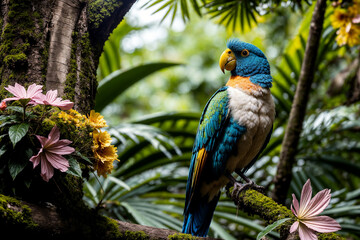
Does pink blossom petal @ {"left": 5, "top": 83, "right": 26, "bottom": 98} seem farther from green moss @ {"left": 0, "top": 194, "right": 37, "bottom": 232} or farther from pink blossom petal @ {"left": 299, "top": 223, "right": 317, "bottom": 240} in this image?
pink blossom petal @ {"left": 299, "top": 223, "right": 317, "bottom": 240}

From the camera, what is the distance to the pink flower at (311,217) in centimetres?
104

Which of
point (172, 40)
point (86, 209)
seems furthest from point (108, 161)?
point (172, 40)

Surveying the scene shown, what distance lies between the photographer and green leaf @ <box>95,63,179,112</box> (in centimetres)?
265

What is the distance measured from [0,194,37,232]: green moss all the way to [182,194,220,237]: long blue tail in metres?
1.01

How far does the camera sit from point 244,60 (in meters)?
1.91

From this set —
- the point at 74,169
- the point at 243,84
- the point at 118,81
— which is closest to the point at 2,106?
the point at 74,169

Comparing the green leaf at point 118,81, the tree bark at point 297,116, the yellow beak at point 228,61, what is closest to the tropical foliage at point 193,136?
the green leaf at point 118,81

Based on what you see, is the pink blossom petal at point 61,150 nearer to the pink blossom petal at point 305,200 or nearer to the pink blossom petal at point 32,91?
the pink blossom petal at point 32,91

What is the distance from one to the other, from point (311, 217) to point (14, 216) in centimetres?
86

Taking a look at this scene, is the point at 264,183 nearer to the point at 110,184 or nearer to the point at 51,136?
the point at 110,184

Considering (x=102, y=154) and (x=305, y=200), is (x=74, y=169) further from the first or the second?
(x=305, y=200)

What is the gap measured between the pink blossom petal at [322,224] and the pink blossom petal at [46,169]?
0.78m

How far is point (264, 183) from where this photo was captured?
3.01 metres

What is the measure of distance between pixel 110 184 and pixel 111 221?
1.48m
